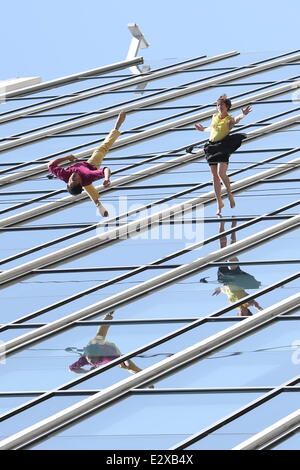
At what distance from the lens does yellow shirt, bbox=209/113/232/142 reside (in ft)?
97.4

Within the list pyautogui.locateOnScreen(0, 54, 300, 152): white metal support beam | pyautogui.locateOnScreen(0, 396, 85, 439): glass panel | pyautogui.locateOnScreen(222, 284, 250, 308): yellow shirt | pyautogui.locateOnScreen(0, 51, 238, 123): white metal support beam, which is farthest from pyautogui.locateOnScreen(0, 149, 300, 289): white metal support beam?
pyautogui.locateOnScreen(0, 51, 238, 123): white metal support beam

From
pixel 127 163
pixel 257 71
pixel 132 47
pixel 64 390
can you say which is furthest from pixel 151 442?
pixel 132 47

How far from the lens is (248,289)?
2744 cm

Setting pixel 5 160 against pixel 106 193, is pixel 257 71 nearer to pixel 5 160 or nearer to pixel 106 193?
pixel 5 160

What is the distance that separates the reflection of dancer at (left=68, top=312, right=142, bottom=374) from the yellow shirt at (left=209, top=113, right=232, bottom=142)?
500 cm

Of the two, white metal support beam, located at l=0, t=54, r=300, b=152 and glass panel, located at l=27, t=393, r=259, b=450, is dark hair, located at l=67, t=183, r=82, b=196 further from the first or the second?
white metal support beam, located at l=0, t=54, r=300, b=152

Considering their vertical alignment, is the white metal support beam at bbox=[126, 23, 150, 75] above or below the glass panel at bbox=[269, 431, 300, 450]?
above

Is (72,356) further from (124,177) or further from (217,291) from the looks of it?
(124,177)

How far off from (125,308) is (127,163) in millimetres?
9964

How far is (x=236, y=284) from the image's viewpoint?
2792cm

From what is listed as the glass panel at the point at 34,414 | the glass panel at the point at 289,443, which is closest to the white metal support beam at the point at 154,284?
the glass panel at the point at 34,414

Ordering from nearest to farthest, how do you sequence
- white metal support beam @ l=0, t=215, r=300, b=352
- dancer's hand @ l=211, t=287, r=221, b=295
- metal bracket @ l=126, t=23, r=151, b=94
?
white metal support beam @ l=0, t=215, r=300, b=352 < dancer's hand @ l=211, t=287, r=221, b=295 < metal bracket @ l=126, t=23, r=151, b=94
